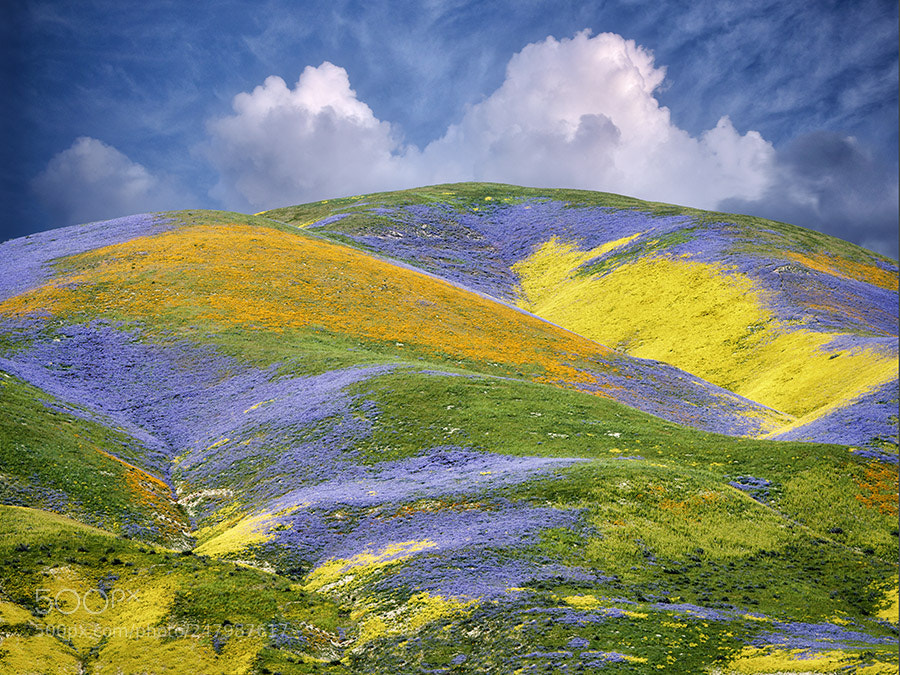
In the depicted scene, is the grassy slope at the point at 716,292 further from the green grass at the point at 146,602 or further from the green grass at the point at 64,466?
the green grass at the point at 64,466

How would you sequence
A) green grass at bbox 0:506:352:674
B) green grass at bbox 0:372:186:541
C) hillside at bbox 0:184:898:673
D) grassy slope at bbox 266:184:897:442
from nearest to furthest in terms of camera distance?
green grass at bbox 0:506:352:674 → hillside at bbox 0:184:898:673 → green grass at bbox 0:372:186:541 → grassy slope at bbox 266:184:897:442

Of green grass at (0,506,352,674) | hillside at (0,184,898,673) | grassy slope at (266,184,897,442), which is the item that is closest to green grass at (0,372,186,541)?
hillside at (0,184,898,673)

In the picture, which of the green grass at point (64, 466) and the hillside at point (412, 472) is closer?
the hillside at point (412, 472)

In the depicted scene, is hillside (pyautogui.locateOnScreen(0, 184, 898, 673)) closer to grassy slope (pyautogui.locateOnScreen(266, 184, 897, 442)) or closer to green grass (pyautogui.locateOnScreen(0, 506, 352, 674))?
green grass (pyautogui.locateOnScreen(0, 506, 352, 674))

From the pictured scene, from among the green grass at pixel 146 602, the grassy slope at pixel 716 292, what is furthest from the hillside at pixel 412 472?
the grassy slope at pixel 716 292

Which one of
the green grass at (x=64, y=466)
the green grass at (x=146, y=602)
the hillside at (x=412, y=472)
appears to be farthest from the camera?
the green grass at (x=64, y=466)

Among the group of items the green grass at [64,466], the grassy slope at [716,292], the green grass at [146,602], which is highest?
the grassy slope at [716,292]

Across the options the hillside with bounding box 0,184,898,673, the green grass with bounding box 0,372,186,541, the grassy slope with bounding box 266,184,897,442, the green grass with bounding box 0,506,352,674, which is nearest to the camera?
the green grass with bounding box 0,506,352,674

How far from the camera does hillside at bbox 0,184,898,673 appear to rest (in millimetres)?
20188

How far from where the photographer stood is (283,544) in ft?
90.0

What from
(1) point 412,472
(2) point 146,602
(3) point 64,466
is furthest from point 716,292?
(2) point 146,602

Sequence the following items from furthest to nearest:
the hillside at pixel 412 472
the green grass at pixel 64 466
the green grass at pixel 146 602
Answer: the green grass at pixel 64 466
the hillside at pixel 412 472
the green grass at pixel 146 602

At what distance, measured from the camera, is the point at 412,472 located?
109 ft

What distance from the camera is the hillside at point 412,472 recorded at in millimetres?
20188
